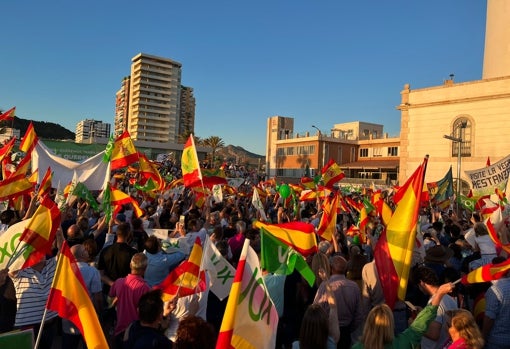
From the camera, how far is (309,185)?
59.5 ft

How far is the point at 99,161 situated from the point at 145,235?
13.6 ft

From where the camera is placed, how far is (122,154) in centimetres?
1071

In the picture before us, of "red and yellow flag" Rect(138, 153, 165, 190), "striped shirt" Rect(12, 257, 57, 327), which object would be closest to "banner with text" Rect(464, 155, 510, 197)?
"red and yellow flag" Rect(138, 153, 165, 190)

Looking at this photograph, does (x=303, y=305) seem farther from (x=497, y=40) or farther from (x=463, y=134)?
(x=497, y=40)

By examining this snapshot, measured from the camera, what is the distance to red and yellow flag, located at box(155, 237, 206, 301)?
169 inches

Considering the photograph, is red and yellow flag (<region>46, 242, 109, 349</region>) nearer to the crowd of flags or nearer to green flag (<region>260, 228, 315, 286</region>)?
the crowd of flags

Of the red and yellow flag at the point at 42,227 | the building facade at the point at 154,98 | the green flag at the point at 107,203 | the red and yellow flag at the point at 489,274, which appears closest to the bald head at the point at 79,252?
the red and yellow flag at the point at 42,227

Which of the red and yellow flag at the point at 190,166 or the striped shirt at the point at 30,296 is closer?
the striped shirt at the point at 30,296

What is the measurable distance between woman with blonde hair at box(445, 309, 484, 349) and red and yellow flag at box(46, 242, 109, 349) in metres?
2.82

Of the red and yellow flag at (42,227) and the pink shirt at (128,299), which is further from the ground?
the red and yellow flag at (42,227)

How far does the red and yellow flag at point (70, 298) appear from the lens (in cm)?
331

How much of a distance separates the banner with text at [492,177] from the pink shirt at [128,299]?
13.4 m

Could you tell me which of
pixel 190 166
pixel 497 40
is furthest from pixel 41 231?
pixel 497 40

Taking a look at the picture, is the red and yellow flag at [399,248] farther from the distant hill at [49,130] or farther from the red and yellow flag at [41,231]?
the distant hill at [49,130]
